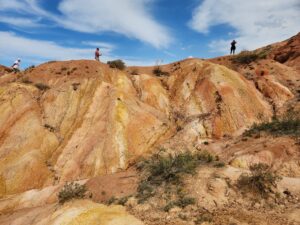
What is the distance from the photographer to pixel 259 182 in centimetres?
1206

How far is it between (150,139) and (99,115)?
11.7 ft

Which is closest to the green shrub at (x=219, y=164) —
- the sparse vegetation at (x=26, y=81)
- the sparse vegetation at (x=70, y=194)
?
the sparse vegetation at (x=70, y=194)

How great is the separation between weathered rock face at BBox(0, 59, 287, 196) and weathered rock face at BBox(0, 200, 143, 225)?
15.3ft

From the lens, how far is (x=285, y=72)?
26250mm

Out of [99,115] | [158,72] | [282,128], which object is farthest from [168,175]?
[158,72]

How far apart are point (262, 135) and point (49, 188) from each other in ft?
37.4

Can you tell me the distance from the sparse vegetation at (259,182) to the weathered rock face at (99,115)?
7.62 metres

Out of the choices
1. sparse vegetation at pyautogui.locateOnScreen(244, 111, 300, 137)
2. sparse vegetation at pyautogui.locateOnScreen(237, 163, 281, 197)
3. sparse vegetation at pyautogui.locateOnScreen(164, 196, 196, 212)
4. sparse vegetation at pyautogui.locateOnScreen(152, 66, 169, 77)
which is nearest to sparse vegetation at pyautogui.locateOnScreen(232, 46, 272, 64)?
sparse vegetation at pyautogui.locateOnScreen(152, 66, 169, 77)

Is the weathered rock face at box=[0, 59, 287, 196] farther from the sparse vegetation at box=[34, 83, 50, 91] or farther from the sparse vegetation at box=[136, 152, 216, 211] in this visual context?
the sparse vegetation at box=[136, 152, 216, 211]

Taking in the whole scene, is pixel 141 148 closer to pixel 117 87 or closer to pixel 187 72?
pixel 117 87

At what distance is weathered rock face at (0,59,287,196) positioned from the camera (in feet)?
58.3

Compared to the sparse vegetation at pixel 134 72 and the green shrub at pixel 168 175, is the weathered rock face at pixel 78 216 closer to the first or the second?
the green shrub at pixel 168 175

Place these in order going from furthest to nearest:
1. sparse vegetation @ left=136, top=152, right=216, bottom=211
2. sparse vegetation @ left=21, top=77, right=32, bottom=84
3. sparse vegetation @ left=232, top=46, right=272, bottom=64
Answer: sparse vegetation @ left=232, top=46, right=272, bottom=64 → sparse vegetation @ left=21, top=77, right=32, bottom=84 → sparse vegetation @ left=136, top=152, right=216, bottom=211

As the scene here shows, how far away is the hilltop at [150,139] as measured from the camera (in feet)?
37.9
